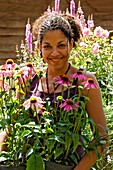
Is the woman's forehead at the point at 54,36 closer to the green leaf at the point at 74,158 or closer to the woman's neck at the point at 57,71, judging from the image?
the woman's neck at the point at 57,71

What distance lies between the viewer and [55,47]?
135 cm

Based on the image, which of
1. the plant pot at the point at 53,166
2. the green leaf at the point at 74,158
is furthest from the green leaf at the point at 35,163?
the green leaf at the point at 74,158

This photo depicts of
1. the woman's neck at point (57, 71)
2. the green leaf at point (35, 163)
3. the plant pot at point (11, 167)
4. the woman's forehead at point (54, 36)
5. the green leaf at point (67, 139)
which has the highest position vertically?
the woman's forehead at point (54, 36)

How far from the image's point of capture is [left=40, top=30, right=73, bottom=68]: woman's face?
136cm

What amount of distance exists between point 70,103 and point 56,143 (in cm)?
18

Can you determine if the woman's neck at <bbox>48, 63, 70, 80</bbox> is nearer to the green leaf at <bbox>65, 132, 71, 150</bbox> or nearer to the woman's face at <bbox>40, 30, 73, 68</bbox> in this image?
the woman's face at <bbox>40, 30, 73, 68</bbox>

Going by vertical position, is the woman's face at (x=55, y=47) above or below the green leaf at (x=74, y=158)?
above

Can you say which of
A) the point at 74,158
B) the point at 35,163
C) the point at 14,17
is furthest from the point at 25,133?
the point at 14,17

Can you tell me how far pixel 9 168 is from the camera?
1.18m

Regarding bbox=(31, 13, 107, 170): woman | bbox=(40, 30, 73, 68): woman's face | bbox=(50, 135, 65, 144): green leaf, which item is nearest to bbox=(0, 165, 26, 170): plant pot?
bbox=(50, 135, 65, 144): green leaf

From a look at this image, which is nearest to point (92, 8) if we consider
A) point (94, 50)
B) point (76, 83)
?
point (94, 50)

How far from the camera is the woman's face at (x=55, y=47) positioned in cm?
136

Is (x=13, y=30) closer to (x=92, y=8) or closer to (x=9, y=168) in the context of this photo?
(x=92, y=8)

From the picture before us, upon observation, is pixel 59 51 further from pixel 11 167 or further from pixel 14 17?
pixel 14 17
